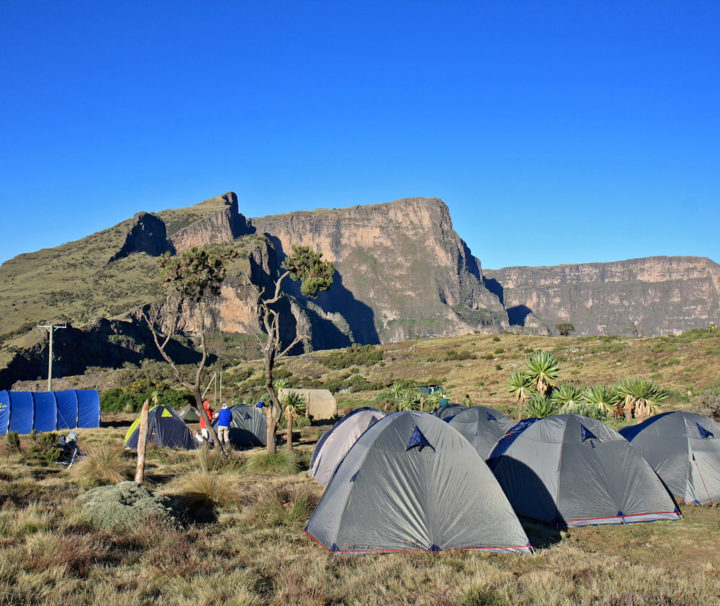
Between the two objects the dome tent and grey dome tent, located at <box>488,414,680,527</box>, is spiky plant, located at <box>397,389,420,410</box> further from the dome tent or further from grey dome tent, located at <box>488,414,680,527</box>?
grey dome tent, located at <box>488,414,680,527</box>

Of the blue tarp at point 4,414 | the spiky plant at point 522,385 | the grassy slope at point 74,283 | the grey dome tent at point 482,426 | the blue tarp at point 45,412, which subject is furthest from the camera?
the grassy slope at point 74,283

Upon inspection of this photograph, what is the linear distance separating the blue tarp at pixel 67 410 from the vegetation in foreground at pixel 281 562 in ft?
70.7

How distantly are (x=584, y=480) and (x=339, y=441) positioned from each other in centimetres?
642

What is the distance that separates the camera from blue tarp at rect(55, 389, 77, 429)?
31297 millimetres

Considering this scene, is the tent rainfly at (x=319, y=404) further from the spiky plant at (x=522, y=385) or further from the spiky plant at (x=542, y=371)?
the spiky plant at (x=542, y=371)

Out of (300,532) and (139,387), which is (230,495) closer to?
(300,532)

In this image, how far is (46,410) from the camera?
101ft

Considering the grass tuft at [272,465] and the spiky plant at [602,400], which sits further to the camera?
the spiky plant at [602,400]

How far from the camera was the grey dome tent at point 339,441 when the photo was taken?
14453mm

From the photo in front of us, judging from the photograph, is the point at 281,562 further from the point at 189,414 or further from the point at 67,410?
the point at 189,414

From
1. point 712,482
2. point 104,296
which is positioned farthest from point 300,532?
point 104,296

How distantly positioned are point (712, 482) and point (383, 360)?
67183mm

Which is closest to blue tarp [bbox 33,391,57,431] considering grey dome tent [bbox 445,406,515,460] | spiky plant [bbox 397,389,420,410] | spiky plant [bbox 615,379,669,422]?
spiky plant [bbox 397,389,420,410]

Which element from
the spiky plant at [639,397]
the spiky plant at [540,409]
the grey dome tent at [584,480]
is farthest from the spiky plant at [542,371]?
the grey dome tent at [584,480]
